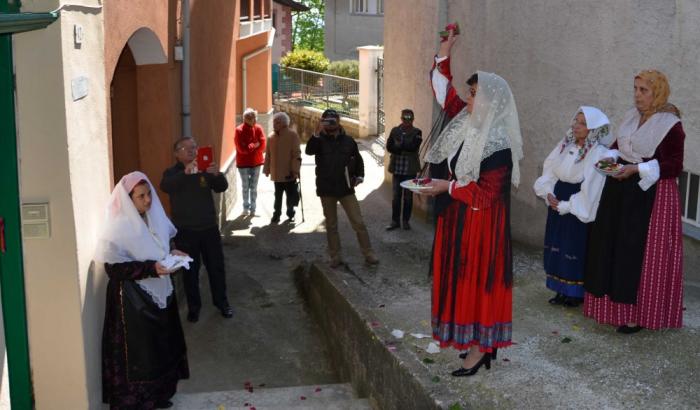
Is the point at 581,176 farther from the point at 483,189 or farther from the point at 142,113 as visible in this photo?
the point at 142,113

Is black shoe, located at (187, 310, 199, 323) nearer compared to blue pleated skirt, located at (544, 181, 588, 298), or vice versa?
blue pleated skirt, located at (544, 181, 588, 298)

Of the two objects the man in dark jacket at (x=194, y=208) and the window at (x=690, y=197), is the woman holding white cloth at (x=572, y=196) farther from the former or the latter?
the man in dark jacket at (x=194, y=208)

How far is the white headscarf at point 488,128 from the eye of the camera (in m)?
5.40

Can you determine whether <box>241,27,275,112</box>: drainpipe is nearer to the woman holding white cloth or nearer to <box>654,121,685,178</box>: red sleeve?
the woman holding white cloth

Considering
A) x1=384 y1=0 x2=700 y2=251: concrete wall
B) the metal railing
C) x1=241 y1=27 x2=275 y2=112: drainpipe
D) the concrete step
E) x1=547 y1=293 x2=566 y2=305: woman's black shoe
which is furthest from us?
the metal railing

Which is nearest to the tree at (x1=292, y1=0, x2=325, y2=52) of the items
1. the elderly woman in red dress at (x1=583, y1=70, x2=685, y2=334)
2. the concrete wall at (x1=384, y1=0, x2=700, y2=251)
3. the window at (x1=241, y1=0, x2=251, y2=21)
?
the window at (x1=241, y1=0, x2=251, y2=21)

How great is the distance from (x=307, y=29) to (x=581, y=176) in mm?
49952

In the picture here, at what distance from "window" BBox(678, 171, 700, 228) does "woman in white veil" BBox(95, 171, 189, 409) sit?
475 cm

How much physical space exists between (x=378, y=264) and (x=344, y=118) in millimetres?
12898

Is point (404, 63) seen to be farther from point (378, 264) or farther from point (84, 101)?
point (84, 101)

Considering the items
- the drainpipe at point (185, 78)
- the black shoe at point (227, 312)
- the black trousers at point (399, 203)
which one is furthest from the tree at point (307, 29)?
the black shoe at point (227, 312)

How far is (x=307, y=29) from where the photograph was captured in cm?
5534

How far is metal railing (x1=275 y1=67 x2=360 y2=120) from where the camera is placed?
78.6 feet

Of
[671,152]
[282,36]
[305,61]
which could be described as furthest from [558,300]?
[282,36]
